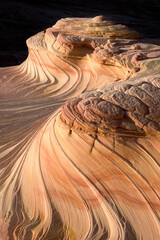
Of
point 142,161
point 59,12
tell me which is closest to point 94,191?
point 142,161

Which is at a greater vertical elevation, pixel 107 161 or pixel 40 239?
pixel 107 161

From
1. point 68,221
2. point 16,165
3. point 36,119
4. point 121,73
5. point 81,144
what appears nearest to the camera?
point 68,221

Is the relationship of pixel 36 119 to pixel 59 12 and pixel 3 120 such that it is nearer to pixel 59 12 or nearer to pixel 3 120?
pixel 3 120

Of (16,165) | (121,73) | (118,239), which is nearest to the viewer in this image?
(118,239)

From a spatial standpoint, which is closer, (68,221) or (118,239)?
(118,239)

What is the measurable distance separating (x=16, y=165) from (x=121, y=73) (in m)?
1.79

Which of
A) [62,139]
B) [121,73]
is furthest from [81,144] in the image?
[121,73]

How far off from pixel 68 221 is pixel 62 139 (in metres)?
0.54

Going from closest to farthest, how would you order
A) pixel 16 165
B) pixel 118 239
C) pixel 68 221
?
pixel 118 239 → pixel 68 221 → pixel 16 165

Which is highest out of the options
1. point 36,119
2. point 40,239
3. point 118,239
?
point 36,119

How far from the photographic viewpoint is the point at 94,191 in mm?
2318

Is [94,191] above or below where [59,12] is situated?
below

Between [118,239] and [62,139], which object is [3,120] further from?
[118,239]

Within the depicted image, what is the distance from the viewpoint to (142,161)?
2.36m
